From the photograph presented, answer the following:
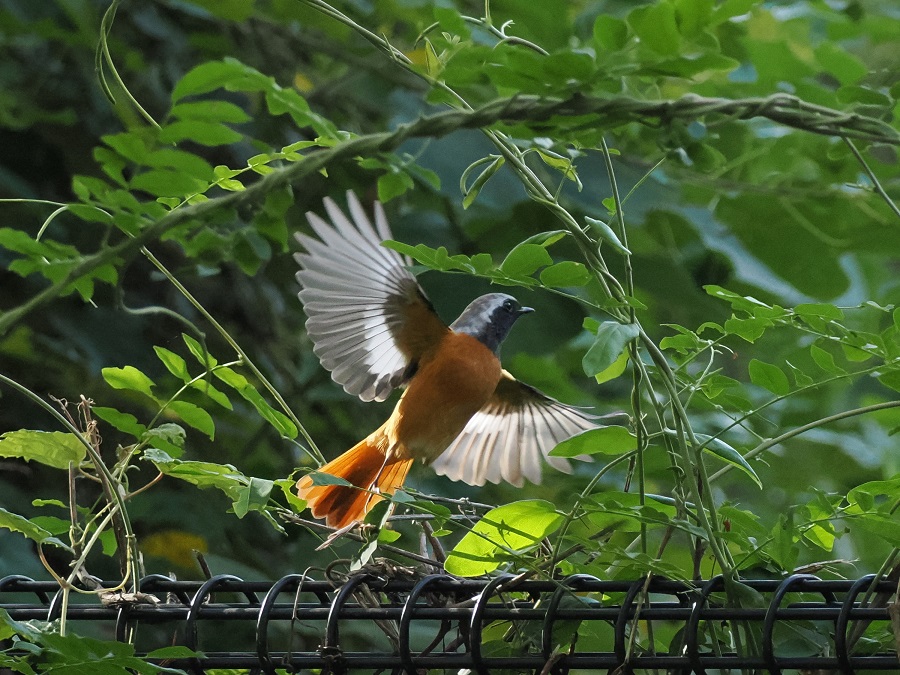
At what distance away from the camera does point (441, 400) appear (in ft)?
5.50

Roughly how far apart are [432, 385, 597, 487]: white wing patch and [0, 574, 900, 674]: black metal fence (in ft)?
2.51

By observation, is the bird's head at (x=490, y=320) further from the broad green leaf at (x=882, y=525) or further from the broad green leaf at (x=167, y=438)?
the broad green leaf at (x=882, y=525)

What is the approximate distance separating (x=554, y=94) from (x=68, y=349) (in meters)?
1.96

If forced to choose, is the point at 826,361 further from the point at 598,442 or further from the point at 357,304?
the point at 357,304

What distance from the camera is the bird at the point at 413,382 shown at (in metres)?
1.54

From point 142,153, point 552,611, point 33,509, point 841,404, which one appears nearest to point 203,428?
point 142,153

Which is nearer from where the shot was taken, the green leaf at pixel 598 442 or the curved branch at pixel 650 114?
the curved branch at pixel 650 114

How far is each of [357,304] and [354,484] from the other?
→ 0.27 m

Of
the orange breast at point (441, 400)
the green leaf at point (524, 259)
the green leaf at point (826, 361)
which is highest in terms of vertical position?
the green leaf at point (524, 259)

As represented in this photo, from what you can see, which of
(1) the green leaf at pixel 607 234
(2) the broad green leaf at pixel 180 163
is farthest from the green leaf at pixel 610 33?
(2) the broad green leaf at pixel 180 163

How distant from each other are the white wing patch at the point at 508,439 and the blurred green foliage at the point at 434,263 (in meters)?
0.15

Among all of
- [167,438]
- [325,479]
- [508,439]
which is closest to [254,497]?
[325,479]

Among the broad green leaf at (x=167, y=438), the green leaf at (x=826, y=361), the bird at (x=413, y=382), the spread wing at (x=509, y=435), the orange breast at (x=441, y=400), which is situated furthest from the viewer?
the spread wing at (x=509, y=435)

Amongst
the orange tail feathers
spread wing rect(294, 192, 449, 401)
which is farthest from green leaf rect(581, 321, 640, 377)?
the orange tail feathers
